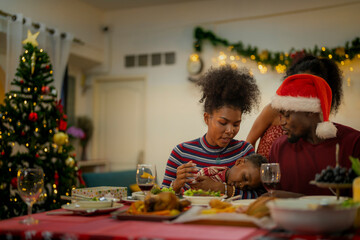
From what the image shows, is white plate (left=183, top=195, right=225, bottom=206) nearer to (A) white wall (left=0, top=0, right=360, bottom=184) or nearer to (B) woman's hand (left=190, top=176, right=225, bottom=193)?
(B) woman's hand (left=190, top=176, right=225, bottom=193)

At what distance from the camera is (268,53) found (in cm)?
529

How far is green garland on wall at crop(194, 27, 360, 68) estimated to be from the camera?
4.76 meters

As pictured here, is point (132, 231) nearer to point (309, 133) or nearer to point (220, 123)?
point (220, 123)

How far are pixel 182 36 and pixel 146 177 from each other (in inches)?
177

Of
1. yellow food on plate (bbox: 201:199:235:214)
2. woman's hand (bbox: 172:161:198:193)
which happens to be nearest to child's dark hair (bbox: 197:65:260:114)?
woman's hand (bbox: 172:161:198:193)

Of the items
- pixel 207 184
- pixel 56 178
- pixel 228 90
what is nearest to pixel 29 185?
pixel 207 184

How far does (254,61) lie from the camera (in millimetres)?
5414

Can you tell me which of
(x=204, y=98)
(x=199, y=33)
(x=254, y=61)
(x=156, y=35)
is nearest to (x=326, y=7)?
(x=254, y=61)

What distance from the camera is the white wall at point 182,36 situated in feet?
16.5

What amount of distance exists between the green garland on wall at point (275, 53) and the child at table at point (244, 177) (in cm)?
269

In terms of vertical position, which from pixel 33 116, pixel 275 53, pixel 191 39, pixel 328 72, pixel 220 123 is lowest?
pixel 220 123

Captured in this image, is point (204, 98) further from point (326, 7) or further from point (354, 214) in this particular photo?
point (326, 7)

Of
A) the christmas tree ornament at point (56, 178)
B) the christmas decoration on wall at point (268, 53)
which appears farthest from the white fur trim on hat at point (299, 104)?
the christmas decoration on wall at point (268, 53)

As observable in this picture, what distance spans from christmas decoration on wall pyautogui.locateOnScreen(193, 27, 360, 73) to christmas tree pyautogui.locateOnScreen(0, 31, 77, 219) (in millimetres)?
2430
